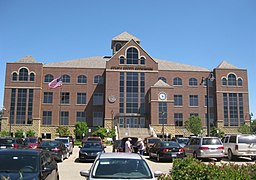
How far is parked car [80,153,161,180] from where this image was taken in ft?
23.6

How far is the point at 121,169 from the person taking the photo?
749 cm

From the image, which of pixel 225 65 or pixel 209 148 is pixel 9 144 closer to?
pixel 209 148

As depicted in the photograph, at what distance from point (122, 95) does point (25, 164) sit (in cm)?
4982

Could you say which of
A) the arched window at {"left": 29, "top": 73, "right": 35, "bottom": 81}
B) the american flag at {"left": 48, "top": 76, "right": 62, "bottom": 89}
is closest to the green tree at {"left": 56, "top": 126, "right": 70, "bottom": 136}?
the arched window at {"left": 29, "top": 73, "right": 35, "bottom": 81}

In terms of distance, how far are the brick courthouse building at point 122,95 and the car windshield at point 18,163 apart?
45853 millimetres

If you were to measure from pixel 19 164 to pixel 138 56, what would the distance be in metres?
51.9

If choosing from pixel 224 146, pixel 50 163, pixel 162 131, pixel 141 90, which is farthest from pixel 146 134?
pixel 50 163

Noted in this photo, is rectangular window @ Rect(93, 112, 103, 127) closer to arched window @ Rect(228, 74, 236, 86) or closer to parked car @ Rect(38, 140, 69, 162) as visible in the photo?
arched window @ Rect(228, 74, 236, 86)

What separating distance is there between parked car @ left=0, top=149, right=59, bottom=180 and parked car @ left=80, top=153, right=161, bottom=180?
1160mm

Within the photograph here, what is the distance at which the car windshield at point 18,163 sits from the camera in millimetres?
7845

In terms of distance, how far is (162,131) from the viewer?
176 ft

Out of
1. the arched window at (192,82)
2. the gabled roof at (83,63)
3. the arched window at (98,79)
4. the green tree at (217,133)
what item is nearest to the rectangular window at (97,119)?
the arched window at (98,79)

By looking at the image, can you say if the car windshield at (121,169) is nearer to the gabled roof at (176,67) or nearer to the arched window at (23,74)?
the arched window at (23,74)

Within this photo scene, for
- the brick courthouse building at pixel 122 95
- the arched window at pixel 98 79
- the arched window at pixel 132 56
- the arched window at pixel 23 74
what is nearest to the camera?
the brick courthouse building at pixel 122 95
